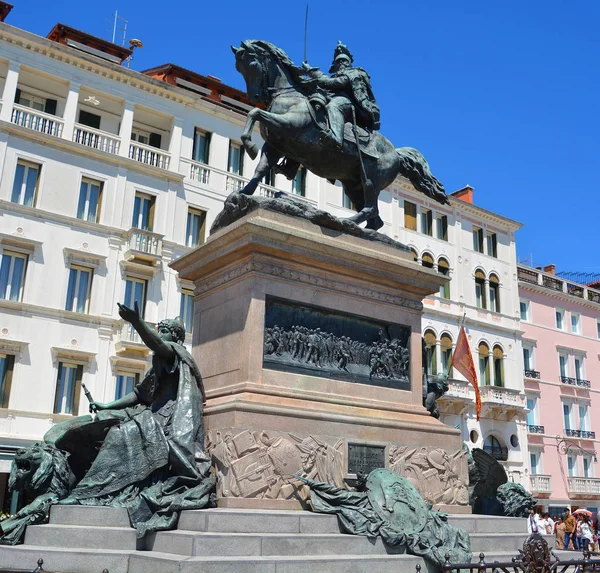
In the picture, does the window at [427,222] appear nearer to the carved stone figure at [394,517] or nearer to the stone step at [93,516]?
the carved stone figure at [394,517]

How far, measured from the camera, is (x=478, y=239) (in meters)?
45.4

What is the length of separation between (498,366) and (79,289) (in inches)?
984

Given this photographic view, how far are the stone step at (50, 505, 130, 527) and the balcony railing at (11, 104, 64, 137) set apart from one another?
2432 centimetres

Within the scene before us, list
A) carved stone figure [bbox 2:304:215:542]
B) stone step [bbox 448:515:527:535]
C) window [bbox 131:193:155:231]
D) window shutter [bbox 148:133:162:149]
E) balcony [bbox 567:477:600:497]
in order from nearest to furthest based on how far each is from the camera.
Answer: carved stone figure [bbox 2:304:215:542] < stone step [bbox 448:515:527:535] < window [bbox 131:193:155:231] < window shutter [bbox 148:133:162:149] < balcony [bbox 567:477:600:497]

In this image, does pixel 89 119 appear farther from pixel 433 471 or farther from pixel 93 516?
pixel 93 516

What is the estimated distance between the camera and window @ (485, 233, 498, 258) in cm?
4575

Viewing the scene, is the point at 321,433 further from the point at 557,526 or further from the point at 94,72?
the point at 94,72

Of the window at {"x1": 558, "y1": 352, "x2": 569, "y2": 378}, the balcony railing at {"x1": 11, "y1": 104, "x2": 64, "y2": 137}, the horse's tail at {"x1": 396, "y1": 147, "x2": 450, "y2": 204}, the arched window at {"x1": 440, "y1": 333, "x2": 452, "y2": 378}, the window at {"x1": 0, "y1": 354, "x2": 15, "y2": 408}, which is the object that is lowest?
the window at {"x1": 0, "y1": 354, "x2": 15, "y2": 408}

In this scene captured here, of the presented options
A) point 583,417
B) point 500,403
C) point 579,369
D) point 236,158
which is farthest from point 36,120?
point 583,417

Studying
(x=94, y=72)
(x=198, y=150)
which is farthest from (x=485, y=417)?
(x=94, y=72)

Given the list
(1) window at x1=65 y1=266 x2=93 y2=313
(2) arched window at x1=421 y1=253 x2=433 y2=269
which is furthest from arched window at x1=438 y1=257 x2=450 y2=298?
(1) window at x1=65 y1=266 x2=93 y2=313

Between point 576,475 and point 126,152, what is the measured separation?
32262 mm

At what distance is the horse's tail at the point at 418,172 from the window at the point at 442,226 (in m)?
31.5

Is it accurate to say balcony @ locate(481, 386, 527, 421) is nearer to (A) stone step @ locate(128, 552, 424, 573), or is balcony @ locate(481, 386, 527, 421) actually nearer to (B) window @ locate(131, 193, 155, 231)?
(B) window @ locate(131, 193, 155, 231)
